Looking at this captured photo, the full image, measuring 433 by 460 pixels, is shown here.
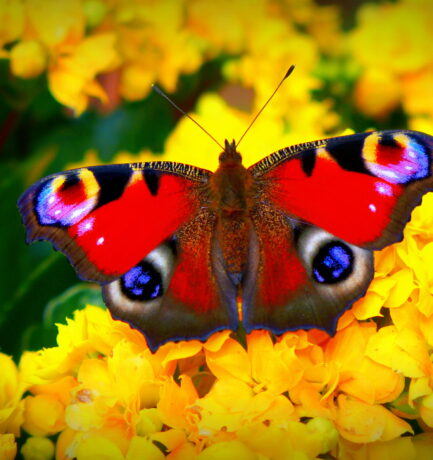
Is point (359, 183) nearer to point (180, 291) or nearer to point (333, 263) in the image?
point (333, 263)

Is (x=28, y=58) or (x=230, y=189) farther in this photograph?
(x=28, y=58)

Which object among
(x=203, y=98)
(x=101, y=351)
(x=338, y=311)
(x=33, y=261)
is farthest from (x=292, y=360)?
(x=203, y=98)

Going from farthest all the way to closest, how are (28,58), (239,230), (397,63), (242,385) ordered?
(397,63) < (28,58) < (239,230) < (242,385)

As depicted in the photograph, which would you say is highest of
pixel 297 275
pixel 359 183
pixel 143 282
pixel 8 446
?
pixel 359 183

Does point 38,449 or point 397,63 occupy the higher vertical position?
point 397,63

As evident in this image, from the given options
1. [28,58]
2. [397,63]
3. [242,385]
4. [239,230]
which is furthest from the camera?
[397,63]

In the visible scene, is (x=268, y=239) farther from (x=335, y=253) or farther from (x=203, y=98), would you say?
(x=203, y=98)

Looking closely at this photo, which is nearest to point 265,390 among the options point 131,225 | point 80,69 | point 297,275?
point 297,275
